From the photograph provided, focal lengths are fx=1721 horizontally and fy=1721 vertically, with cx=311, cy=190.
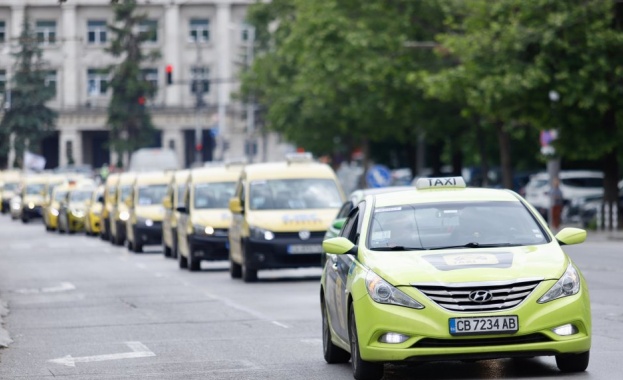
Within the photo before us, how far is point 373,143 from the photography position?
80.1 meters

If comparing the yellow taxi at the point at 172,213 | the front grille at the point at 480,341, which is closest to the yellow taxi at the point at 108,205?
the yellow taxi at the point at 172,213

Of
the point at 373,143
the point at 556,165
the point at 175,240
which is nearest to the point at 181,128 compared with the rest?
the point at 373,143

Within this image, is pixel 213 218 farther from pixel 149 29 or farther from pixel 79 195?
pixel 149 29

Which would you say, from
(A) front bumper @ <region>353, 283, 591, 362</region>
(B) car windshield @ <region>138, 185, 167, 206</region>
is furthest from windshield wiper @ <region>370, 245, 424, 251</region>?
(B) car windshield @ <region>138, 185, 167, 206</region>

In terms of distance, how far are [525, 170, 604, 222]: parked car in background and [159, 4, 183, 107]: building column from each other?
70.3m

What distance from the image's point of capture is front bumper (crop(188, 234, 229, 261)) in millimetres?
30406

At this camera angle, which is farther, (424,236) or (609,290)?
(609,290)

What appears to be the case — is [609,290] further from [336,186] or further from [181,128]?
[181,128]

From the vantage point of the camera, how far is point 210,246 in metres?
30.5

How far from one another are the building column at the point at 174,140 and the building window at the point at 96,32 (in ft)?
28.0

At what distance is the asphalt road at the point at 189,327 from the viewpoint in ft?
42.8

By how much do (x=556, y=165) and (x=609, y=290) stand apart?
29952mm

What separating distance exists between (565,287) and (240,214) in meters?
16.0

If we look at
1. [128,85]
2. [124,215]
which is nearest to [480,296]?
[124,215]
